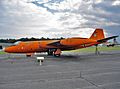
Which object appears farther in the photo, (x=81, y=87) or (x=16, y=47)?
(x=16, y=47)

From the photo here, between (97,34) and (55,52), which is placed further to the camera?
(97,34)

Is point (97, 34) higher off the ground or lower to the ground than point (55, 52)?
higher

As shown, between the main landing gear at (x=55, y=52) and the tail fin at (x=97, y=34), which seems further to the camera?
the tail fin at (x=97, y=34)

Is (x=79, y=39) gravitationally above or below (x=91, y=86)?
above

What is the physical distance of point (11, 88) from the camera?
10133 millimetres

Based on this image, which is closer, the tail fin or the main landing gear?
the main landing gear

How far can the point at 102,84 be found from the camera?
428 inches

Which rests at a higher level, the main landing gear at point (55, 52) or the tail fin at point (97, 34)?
the tail fin at point (97, 34)

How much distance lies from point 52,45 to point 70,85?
23.7 m

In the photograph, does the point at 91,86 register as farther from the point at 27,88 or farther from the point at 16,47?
the point at 16,47

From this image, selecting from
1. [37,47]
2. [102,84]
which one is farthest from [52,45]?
[102,84]

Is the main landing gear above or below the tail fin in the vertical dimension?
below

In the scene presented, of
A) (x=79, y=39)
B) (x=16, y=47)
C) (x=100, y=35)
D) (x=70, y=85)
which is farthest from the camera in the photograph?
(x=100, y=35)

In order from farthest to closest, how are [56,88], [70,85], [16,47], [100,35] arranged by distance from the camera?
1. [100,35]
2. [16,47]
3. [70,85]
4. [56,88]
